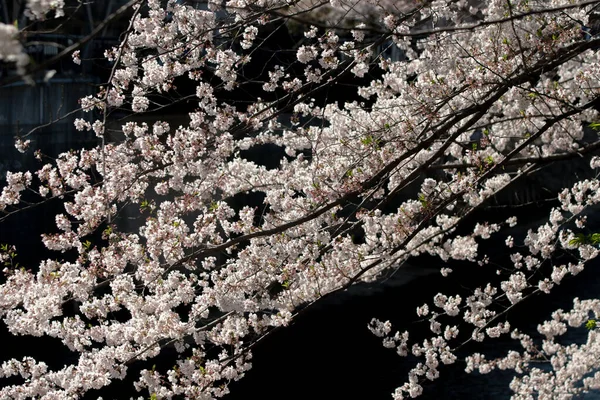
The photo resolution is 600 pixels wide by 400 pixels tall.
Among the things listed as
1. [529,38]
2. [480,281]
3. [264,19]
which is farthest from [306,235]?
[480,281]

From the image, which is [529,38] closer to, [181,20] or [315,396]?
[181,20]

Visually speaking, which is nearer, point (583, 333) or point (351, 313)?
point (583, 333)

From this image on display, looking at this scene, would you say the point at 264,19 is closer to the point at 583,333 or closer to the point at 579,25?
Result: the point at 579,25

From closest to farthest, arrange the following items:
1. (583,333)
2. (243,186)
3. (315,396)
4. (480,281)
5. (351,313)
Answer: (243,186) < (315,396) < (583,333) < (351,313) < (480,281)

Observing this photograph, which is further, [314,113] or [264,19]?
[314,113]

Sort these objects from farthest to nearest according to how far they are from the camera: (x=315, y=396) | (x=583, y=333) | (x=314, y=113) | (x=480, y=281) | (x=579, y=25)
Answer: (x=480, y=281) < (x=583, y=333) < (x=315, y=396) < (x=314, y=113) < (x=579, y=25)

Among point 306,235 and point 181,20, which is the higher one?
point 181,20

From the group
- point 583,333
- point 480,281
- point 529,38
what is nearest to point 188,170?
point 529,38

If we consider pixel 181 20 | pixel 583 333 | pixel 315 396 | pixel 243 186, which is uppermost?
pixel 181 20

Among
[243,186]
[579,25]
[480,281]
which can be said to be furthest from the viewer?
[480,281]
